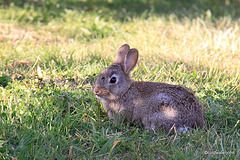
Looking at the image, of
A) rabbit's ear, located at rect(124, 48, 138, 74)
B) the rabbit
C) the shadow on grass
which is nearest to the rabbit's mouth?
the rabbit

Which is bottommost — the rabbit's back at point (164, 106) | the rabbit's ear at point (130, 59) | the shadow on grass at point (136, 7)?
the rabbit's back at point (164, 106)

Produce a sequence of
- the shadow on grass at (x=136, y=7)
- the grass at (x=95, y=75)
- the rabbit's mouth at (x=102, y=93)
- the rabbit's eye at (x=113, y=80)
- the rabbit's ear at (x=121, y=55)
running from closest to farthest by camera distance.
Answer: the grass at (x=95, y=75)
the rabbit's mouth at (x=102, y=93)
the rabbit's eye at (x=113, y=80)
the rabbit's ear at (x=121, y=55)
the shadow on grass at (x=136, y=7)

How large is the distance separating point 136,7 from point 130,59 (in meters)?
6.04

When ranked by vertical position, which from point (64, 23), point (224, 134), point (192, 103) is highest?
point (64, 23)

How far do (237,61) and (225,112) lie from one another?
5.22 feet

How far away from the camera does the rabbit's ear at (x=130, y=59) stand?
4.38 meters

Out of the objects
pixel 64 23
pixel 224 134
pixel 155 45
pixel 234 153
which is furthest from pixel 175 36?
pixel 234 153

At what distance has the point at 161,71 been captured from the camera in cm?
527

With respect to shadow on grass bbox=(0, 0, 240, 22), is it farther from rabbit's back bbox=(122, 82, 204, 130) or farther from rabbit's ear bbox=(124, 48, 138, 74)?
rabbit's back bbox=(122, 82, 204, 130)

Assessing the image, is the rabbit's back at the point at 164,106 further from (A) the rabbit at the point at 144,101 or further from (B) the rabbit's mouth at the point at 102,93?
(B) the rabbit's mouth at the point at 102,93

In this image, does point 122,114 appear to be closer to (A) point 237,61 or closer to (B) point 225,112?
(B) point 225,112

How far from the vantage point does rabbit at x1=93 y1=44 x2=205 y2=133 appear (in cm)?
396

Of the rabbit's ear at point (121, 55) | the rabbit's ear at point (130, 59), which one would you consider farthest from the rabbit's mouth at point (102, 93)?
the rabbit's ear at point (121, 55)

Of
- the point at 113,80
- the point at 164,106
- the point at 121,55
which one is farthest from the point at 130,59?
the point at 164,106
